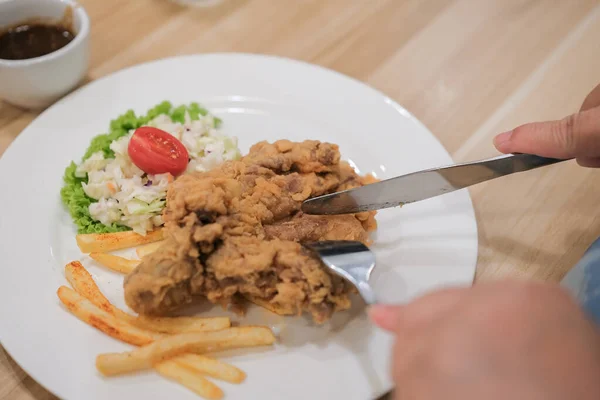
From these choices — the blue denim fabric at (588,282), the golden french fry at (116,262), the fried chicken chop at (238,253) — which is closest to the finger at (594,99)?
the blue denim fabric at (588,282)

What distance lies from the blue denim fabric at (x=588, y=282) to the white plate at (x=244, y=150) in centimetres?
49

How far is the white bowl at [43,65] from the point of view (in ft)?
11.3

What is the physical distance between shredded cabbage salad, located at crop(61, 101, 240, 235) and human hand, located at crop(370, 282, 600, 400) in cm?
209

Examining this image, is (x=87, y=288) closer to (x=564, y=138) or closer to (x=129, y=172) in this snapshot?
(x=129, y=172)

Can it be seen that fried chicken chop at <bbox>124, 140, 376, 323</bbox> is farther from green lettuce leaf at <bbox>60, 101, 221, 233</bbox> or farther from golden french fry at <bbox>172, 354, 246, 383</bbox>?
green lettuce leaf at <bbox>60, 101, 221, 233</bbox>

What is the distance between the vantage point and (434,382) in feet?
4.35

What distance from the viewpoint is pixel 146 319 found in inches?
99.8

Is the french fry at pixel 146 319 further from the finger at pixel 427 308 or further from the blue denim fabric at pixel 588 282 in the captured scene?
the blue denim fabric at pixel 588 282

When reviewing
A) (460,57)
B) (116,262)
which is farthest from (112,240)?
(460,57)

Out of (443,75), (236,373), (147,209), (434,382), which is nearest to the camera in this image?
(434,382)

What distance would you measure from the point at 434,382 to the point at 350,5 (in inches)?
163

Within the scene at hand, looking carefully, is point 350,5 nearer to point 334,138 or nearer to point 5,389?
point 334,138

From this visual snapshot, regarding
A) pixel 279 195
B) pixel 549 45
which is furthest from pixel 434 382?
pixel 549 45

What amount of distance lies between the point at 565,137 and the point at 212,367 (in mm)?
2023
